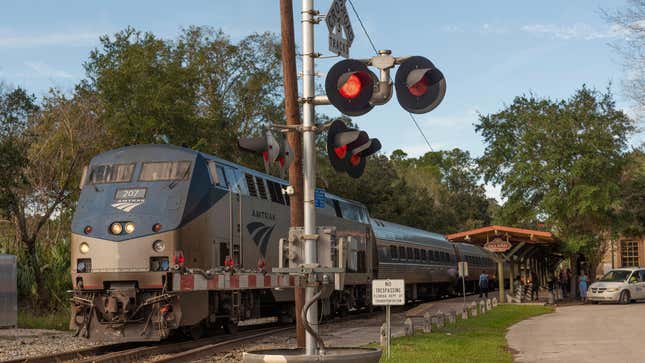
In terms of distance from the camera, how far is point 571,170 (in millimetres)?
36406

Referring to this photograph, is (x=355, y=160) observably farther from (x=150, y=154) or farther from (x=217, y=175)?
(x=150, y=154)

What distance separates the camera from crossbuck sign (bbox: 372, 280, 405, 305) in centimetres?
1285

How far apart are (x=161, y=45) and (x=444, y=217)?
4123cm

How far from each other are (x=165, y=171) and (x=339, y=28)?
7.21 meters

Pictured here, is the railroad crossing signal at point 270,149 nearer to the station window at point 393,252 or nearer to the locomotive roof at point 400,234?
the locomotive roof at point 400,234

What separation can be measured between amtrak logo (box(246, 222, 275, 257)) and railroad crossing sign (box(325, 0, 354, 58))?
28.3ft

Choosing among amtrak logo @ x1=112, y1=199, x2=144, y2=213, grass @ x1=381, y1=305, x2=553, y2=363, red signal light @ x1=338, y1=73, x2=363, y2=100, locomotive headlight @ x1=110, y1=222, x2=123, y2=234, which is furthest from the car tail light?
red signal light @ x1=338, y1=73, x2=363, y2=100

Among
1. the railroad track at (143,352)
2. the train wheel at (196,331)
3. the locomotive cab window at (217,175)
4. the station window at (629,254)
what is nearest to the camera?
the railroad track at (143,352)

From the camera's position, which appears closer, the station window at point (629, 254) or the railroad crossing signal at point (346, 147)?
the railroad crossing signal at point (346, 147)

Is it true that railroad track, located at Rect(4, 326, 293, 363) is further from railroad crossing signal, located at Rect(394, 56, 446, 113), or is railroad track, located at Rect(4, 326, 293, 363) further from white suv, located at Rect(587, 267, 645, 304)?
white suv, located at Rect(587, 267, 645, 304)

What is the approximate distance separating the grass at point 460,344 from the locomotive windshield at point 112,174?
6.46 meters

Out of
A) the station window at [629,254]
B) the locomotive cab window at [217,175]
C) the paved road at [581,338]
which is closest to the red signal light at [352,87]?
the paved road at [581,338]

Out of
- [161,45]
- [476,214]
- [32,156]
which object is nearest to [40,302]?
[32,156]

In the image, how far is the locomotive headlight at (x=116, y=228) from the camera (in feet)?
50.9
